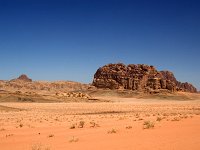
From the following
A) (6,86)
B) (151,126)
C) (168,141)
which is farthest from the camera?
(6,86)

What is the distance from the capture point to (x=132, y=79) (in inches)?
5551

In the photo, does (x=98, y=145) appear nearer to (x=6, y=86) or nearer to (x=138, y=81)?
(x=138, y=81)

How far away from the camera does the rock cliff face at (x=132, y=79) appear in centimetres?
13649

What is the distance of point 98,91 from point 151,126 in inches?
4738

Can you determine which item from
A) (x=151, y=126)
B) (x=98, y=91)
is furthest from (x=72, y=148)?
(x=98, y=91)

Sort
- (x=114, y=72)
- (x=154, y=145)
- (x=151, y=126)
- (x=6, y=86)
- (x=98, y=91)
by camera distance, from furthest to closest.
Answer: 1. (x=6, y=86)
2. (x=114, y=72)
3. (x=98, y=91)
4. (x=151, y=126)
5. (x=154, y=145)

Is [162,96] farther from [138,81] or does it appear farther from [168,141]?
[168,141]

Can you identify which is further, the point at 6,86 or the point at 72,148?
the point at 6,86

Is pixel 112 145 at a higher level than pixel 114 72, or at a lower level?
lower

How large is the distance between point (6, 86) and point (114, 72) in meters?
63.3

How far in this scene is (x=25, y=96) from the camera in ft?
266

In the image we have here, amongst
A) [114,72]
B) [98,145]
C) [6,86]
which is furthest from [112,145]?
[6,86]

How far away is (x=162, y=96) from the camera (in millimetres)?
121125

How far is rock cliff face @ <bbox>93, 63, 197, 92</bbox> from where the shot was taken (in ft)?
448
